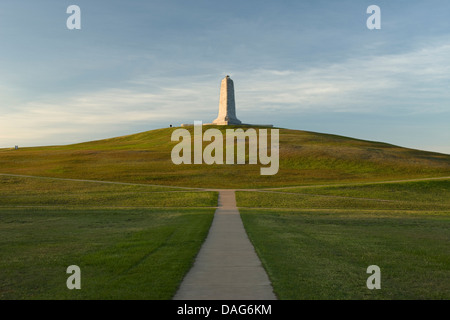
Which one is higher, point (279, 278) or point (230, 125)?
point (230, 125)

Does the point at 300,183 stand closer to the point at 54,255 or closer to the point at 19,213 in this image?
the point at 19,213

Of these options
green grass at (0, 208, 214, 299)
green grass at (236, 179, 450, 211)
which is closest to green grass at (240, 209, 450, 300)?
green grass at (0, 208, 214, 299)

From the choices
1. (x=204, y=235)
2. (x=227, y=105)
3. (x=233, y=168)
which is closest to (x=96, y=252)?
(x=204, y=235)

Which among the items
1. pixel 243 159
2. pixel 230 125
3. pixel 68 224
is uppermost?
pixel 230 125

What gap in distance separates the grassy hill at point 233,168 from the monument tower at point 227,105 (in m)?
33.0

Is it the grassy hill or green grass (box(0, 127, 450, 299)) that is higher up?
the grassy hill

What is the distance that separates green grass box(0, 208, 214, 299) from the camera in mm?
11365

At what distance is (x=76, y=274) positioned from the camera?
12711 mm

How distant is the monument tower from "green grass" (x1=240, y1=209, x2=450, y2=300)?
94502mm

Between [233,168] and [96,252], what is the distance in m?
57.4

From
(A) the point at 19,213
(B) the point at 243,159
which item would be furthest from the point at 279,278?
(B) the point at 243,159

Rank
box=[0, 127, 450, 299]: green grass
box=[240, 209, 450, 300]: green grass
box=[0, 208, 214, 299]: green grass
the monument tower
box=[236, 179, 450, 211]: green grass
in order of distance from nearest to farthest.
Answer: box=[0, 208, 214, 299]: green grass → box=[240, 209, 450, 300]: green grass → box=[0, 127, 450, 299]: green grass → box=[236, 179, 450, 211]: green grass → the monument tower

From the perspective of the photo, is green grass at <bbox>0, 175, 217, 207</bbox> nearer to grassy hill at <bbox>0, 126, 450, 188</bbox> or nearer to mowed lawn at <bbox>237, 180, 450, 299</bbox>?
grassy hill at <bbox>0, 126, 450, 188</bbox>
